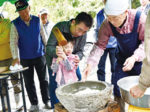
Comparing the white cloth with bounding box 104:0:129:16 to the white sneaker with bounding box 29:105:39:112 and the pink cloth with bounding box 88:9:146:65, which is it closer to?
the pink cloth with bounding box 88:9:146:65

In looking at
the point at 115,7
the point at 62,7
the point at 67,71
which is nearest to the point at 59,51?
the point at 67,71

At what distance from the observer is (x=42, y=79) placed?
4098 mm

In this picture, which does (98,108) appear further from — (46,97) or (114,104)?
(46,97)

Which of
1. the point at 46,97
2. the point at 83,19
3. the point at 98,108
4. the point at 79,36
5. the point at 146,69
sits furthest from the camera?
the point at 46,97

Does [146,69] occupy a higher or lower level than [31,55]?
higher

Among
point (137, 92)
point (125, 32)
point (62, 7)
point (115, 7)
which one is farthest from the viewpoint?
point (62, 7)

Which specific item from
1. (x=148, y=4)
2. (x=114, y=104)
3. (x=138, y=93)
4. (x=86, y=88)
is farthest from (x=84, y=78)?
(x=148, y=4)

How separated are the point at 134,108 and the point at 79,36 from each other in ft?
4.38

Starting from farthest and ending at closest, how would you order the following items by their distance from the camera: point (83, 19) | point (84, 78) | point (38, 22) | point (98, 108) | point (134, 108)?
point (38, 22), point (83, 19), point (84, 78), point (98, 108), point (134, 108)

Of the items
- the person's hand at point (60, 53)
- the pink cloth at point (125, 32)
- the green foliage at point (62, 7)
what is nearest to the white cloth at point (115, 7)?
the pink cloth at point (125, 32)

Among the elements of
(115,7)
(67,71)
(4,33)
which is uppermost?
(115,7)

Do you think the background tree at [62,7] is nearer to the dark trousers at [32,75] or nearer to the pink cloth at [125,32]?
the dark trousers at [32,75]

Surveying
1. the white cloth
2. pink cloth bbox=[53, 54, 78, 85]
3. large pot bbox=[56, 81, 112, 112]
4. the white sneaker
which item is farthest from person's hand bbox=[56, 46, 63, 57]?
the white sneaker

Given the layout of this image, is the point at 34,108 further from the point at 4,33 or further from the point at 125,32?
the point at 125,32
